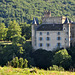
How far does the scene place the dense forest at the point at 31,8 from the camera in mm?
146600

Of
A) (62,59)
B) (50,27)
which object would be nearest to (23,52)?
(50,27)

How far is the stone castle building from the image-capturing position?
58812 mm

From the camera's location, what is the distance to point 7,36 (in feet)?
246

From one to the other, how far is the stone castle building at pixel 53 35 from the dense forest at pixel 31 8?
3127 inches

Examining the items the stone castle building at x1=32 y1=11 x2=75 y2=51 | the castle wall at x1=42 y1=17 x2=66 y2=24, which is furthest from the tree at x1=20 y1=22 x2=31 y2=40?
the stone castle building at x1=32 y1=11 x2=75 y2=51

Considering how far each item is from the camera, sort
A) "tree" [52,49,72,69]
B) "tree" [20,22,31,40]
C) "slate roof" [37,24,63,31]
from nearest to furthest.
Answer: "tree" [52,49,72,69] → "slate roof" [37,24,63,31] → "tree" [20,22,31,40]

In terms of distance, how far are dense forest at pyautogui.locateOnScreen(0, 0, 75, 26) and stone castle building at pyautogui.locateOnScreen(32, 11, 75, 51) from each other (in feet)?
261

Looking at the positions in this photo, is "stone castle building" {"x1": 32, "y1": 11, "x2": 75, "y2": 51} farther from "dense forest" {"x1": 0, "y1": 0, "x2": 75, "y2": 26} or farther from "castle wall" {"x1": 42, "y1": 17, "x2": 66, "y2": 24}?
"dense forest" {"x1": 0, "y1": 0, "x2": 75, "y2": 26}

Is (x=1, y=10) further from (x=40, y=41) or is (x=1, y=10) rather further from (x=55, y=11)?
(x=40, y=41)

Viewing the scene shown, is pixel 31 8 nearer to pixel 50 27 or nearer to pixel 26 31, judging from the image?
pixel 26 31

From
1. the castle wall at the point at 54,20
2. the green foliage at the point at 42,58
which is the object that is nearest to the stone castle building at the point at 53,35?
the castle wall at the point at 54,20

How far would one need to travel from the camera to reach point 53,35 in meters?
59.4

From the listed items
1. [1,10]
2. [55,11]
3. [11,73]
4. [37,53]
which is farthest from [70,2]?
[11,73]

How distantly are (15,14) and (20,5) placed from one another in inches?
645
